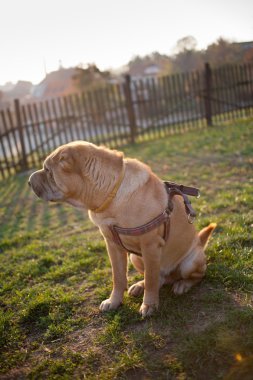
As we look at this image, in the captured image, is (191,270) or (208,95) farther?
(208,95)

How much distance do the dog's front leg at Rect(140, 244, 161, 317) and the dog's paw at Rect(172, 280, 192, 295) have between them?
0.92 ft

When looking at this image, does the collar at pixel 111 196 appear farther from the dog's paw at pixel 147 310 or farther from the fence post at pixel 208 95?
the fence post at pixel 208 95

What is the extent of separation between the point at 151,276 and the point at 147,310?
1.02 feet

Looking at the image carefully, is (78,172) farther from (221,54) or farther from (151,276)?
(221,54)

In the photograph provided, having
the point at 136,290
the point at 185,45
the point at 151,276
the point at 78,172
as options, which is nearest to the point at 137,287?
the point at 136,290

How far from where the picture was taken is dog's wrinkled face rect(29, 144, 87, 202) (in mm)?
3023

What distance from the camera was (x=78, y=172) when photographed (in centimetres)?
309

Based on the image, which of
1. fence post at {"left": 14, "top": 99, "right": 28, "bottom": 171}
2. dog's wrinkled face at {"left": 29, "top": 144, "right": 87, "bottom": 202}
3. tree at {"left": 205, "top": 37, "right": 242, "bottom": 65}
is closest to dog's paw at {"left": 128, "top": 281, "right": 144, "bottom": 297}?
dog's wrinkled face at {"left": 29, "top": 144, "right": 87, "bottom": 202}

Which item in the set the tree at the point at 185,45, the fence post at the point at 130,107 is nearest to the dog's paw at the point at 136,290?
the fence post at the point at 130,107

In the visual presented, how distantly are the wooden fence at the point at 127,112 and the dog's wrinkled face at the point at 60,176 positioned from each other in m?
9.08

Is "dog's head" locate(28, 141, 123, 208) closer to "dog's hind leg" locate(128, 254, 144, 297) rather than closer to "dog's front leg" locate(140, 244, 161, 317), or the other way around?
"dog's front leg" locate(140, 244, 161, 317)

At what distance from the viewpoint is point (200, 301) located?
321 centimetres

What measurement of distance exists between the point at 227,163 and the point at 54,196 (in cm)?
619

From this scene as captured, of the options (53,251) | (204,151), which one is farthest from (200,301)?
(204,151)
